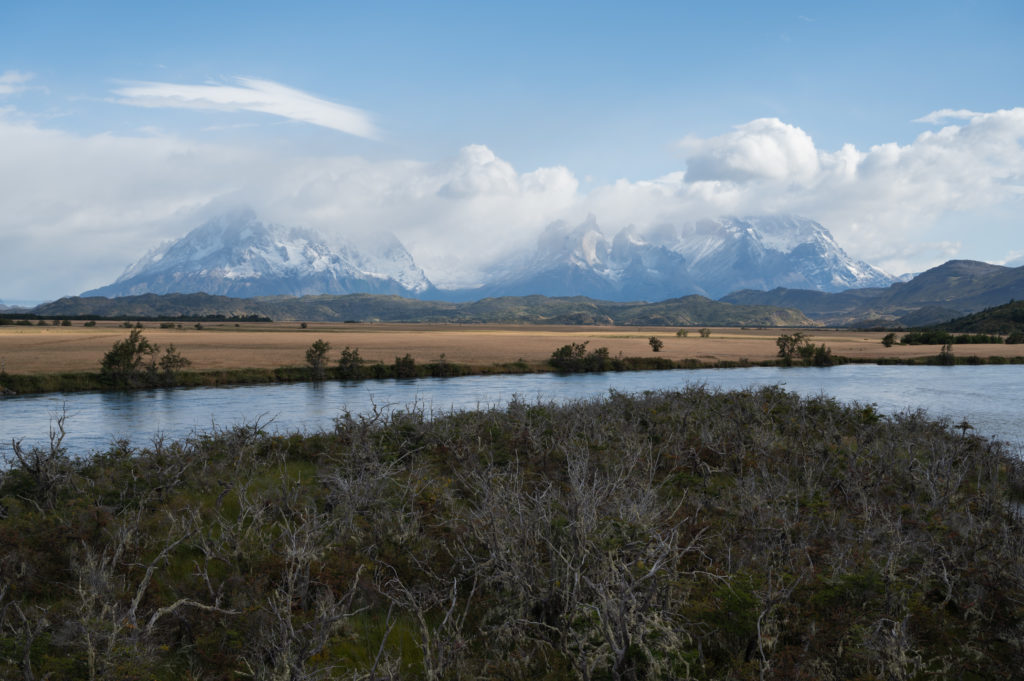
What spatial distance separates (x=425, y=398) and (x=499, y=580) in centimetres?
3462

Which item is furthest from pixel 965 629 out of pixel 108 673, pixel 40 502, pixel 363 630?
pixel 40 502

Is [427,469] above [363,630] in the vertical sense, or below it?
above

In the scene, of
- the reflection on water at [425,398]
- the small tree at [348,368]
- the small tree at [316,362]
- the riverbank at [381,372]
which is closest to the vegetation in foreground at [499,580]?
the reflection on water at [425,398]

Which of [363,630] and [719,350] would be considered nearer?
[363,630]

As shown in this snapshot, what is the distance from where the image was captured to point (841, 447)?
18.5 metres

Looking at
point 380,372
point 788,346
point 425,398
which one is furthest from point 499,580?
point 788,346

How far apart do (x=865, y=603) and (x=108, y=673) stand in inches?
377

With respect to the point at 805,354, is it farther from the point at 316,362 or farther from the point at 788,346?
the point at 316,362

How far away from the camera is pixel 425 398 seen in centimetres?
4344

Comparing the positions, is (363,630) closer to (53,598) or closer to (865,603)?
(53,598)

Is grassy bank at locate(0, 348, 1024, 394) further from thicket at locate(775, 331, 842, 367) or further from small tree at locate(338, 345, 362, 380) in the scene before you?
thicket at locate(775, 331, 842, 367)

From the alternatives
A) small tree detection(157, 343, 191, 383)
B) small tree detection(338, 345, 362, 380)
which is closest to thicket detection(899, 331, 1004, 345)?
small tree detection(338, 345, 362, 380)


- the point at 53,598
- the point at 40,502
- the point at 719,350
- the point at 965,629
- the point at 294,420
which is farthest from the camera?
the point at 719,350

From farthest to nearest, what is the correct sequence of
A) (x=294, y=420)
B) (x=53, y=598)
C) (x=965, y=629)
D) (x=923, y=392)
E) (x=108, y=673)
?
(x=923, y=392) < (x=294, y=420) < (x=53, y=598) < (x=965, y=629) < (x=108, y=673)
